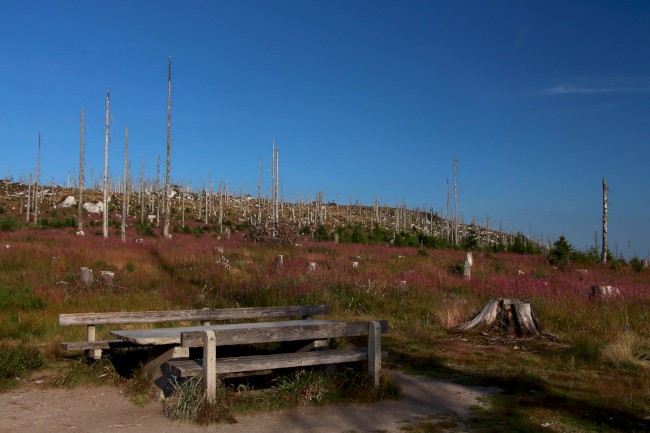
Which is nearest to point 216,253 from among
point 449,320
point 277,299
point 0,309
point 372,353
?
point 277,299

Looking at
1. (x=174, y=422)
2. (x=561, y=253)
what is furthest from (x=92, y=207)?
(x=174, y=422)

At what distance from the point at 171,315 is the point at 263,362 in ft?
7.98

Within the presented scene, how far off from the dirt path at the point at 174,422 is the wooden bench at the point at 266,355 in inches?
17.6

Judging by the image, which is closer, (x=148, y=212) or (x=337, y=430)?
(x=337, y=430)

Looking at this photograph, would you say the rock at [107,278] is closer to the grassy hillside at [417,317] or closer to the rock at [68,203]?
the grassy hillside at [417,317]

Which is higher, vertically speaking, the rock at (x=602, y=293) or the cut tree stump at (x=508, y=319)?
the rock at (x=602, y=293)

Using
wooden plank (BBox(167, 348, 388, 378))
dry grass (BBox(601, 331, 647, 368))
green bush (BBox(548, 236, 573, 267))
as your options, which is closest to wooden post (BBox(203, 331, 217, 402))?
wooden plank (BBox(167, 348, 388, 378))

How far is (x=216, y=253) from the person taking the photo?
21500 millimetres

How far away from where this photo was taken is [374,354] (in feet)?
20.5

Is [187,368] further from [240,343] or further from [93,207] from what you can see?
[93,207]

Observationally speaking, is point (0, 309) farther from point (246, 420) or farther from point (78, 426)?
point (246, 420)

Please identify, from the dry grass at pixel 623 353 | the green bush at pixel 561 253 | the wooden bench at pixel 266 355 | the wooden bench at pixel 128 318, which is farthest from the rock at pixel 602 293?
the green bush at pixel 561 253

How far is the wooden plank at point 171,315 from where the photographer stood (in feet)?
24.0

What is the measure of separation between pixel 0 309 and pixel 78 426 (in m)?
6.84
